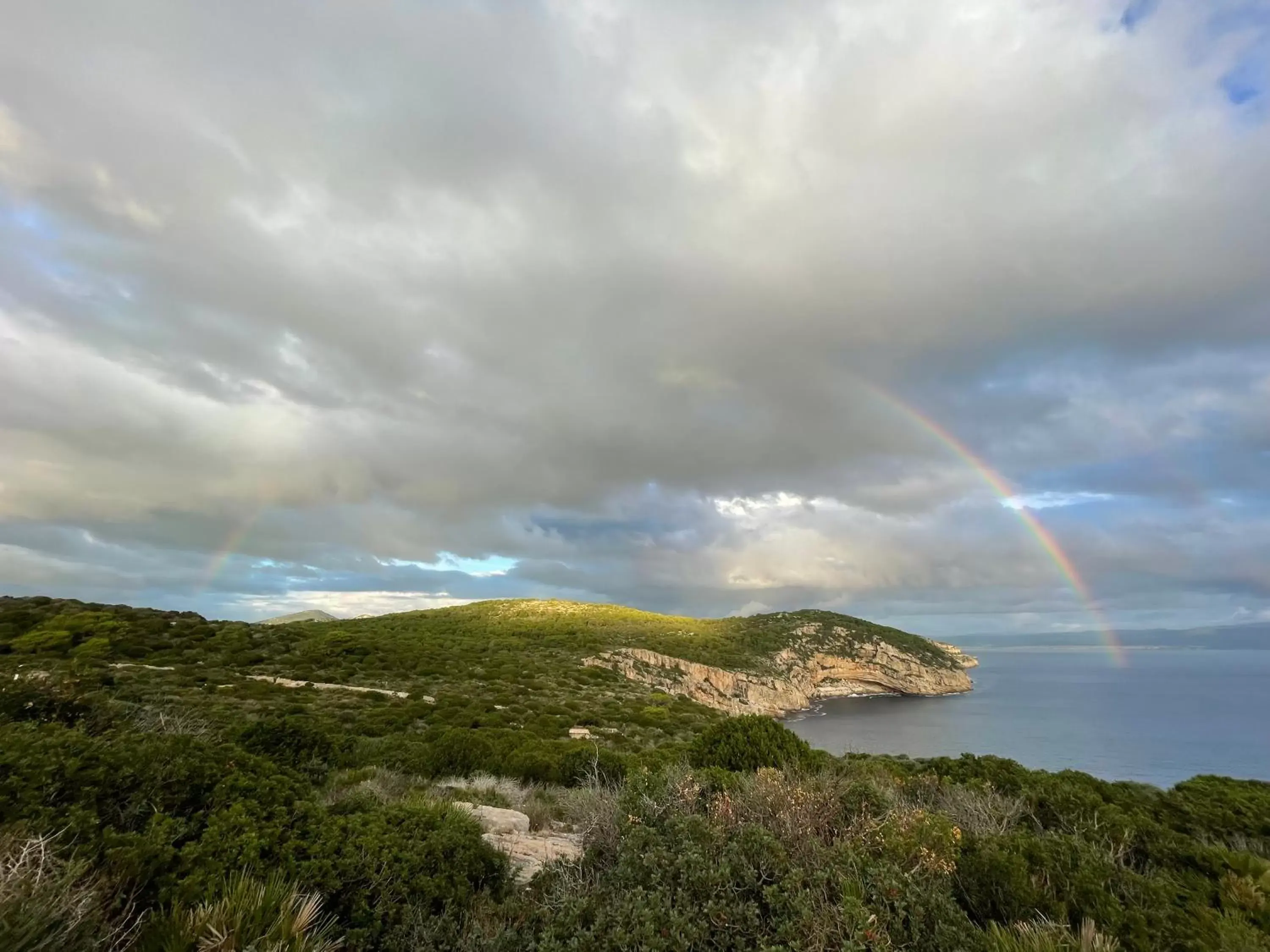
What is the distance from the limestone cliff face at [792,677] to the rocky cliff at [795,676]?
0.13 metres

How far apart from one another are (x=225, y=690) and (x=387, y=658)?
700 inches

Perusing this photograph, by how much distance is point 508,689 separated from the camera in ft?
122

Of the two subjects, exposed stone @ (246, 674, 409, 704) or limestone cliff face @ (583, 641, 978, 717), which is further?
limestone cliff face @ (583, 641, 978, 717)

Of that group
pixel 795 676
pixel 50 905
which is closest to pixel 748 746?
pixel 50 905

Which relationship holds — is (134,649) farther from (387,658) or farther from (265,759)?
(265,759)

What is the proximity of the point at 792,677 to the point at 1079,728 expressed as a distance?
4219 centimetres

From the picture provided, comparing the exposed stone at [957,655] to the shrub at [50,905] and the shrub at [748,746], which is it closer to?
the shrub at [748,746]

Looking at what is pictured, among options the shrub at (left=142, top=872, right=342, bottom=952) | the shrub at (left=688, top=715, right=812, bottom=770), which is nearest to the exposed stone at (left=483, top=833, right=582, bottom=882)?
the shrub at (left=142, top=872, right=342, bottom=952)

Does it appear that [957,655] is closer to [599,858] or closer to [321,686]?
[321,686]

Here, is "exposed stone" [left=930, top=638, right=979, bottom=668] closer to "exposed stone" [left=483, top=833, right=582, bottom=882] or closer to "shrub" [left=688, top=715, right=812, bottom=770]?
"shrub" [left=688, top=715, right=812, bottom=770]

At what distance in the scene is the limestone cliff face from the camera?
2672 inches

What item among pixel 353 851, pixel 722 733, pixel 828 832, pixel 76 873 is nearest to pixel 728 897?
pixel 828 832

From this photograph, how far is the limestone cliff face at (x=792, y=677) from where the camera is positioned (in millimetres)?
67875

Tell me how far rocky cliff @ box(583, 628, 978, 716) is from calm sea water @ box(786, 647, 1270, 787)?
3.59 m
